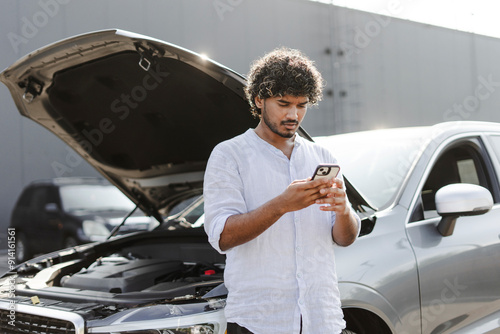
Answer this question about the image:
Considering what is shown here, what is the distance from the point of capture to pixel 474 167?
3.65 meters

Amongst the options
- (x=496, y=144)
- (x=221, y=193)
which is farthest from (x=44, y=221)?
(x=221, y=193)

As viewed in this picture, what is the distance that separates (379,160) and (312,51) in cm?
1484

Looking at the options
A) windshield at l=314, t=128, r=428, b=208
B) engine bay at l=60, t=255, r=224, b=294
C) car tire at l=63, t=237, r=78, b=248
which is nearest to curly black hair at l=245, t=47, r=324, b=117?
windshield at l=314, t=128, r=428, b=208

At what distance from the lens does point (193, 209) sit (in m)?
4.12

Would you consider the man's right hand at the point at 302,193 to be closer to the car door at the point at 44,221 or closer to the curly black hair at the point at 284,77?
the curly black hair at the point at 284,77

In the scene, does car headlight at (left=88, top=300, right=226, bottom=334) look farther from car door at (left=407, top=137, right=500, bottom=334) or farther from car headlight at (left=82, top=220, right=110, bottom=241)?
car headlight at (left=82, top=220, right=110, bottom=241)

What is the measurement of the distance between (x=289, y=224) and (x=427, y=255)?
1146mm

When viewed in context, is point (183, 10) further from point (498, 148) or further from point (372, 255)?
point (372, 255)

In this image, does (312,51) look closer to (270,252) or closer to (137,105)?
(137,105)

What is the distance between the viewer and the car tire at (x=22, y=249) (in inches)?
396

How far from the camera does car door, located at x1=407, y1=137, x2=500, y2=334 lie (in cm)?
271

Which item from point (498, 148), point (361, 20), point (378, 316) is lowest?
point (378, 316)

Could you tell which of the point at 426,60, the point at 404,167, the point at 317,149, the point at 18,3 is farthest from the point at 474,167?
the point at 426,60

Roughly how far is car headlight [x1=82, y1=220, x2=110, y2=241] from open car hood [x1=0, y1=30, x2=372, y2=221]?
207 inches
